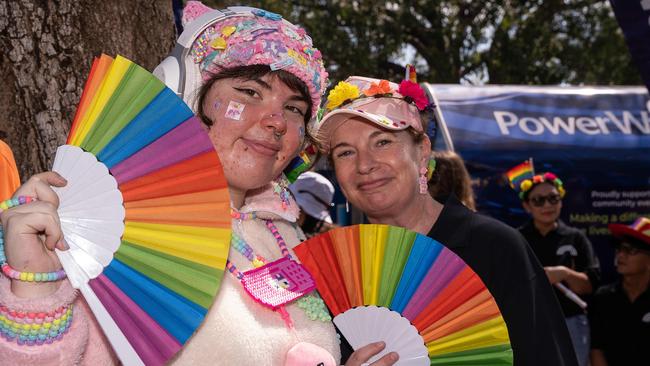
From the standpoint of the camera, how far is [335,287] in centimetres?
198

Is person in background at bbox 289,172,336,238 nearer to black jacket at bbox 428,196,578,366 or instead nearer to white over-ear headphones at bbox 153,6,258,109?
black jacket at bbox 428,196,578,366

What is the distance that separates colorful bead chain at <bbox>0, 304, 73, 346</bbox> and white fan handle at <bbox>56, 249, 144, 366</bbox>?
0.07m

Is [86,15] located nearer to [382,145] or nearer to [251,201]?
[251,201]

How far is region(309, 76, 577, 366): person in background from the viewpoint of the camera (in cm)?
224

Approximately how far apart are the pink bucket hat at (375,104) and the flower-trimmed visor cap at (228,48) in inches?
20.2

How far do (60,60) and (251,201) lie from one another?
0.81m

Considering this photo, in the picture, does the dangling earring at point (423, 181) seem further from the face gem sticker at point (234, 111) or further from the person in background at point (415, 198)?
the face gem sticker at point (234, 111)

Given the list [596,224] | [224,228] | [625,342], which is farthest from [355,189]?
[596,224]

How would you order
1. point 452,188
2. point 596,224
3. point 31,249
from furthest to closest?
point 596,224 → point 452,188 → point 31,249

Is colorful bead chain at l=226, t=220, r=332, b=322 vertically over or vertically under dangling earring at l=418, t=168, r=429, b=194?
under

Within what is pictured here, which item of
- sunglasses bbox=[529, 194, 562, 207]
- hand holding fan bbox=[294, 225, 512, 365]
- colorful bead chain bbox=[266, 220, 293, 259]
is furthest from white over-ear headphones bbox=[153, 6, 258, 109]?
sunglasses bbox=[529, 194, 562, 207]

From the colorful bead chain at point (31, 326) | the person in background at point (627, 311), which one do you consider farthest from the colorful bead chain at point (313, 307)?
the person in background at point (627, 311)

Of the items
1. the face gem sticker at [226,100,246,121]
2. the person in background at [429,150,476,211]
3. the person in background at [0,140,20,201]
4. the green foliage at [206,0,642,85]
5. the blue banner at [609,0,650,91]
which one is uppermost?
the green foliage at [206,0,642,85]

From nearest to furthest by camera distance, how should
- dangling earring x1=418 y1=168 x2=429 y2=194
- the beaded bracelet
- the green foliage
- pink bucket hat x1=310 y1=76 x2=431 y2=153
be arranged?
1. the beaded bracelet
2. pink bucket hat x1=310 y1=76 x2=431 y2=153
3. dangling earring x1=418 y1=168 x2=429 y2=194
4. the green foliage
